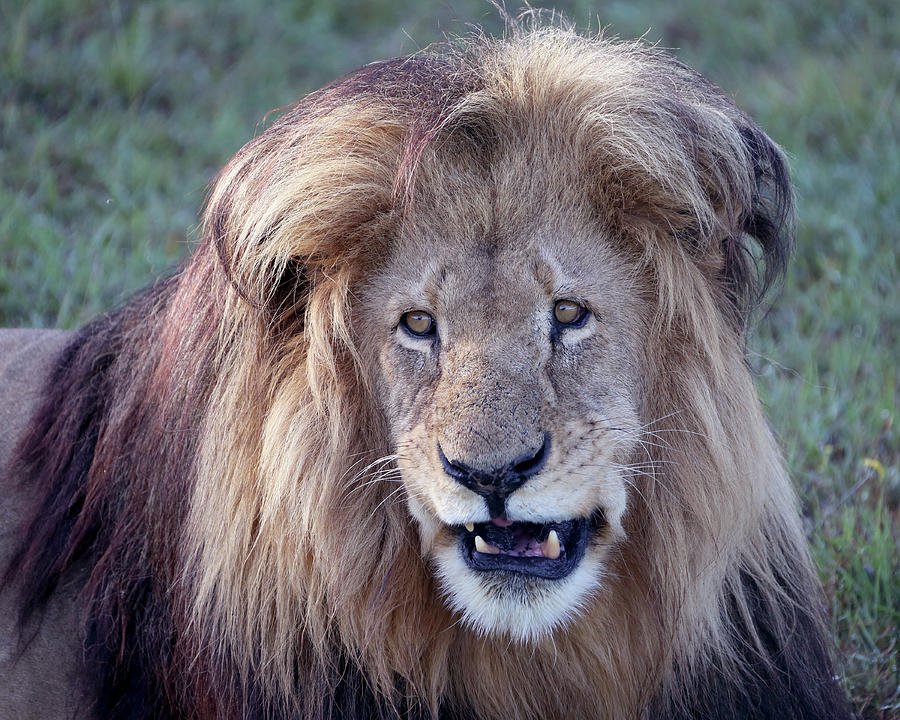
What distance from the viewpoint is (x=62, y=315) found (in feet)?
14.1

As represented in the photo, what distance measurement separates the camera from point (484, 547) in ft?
7.16

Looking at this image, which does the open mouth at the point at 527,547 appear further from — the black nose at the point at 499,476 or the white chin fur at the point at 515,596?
the black nose at the point at 499,476

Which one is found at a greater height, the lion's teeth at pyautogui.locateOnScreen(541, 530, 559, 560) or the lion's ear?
the lion's ear

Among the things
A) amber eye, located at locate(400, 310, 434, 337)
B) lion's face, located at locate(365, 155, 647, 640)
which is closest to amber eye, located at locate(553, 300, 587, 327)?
lion's face, located at locate(365, 155, 647, 640)

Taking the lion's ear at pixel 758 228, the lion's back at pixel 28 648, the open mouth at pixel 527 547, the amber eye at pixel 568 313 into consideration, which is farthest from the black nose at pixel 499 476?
the lion's back at pixel 28 648

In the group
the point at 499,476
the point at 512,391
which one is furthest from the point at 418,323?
the point at 499,476

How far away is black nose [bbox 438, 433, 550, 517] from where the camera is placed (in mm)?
2008

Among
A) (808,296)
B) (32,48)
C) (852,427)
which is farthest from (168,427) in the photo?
(32,48)

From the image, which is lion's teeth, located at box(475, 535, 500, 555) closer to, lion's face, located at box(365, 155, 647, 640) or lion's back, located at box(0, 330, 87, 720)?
lion's face, located at box(365, 155, 647, 640)

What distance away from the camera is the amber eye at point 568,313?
7.24 ft

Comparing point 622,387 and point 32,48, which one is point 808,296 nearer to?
point 622,387

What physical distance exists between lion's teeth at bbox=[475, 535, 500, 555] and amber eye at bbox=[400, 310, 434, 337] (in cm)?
39

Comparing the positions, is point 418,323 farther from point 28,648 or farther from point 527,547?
point 28,648

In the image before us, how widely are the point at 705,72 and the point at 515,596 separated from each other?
5.01m
